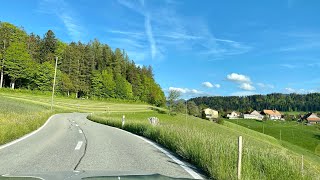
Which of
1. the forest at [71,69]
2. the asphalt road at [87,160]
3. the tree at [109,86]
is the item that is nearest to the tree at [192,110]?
the forest at [71,69]

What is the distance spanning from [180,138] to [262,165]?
4.59 metres

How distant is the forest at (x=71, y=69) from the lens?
90.7m

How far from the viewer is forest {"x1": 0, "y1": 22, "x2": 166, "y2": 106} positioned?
90688 mm

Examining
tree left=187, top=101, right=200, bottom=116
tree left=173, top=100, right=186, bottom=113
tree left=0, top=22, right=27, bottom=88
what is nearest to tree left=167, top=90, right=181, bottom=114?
tree left=187, top=101, right=200, bottom=116

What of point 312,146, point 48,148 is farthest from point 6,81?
point 48,148

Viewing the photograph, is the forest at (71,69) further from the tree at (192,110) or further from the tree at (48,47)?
the tree at (192,110)

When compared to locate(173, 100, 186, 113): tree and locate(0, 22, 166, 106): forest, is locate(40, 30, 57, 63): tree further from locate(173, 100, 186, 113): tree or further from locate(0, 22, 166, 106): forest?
locate(173, 100, 186, 113): tree

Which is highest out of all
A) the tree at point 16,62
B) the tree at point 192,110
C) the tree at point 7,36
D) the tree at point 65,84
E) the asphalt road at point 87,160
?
the tree at point 7,36

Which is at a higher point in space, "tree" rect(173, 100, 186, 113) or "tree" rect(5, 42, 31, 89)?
"tree" rect(5, 42, 31, 89)

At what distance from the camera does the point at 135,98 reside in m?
133

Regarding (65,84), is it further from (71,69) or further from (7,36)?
(7,36)

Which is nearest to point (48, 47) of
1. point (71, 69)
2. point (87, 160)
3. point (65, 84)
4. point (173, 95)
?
point (71, 69)

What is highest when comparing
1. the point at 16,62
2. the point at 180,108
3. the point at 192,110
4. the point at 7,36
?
the point at 7,36

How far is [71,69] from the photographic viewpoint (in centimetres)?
11769
